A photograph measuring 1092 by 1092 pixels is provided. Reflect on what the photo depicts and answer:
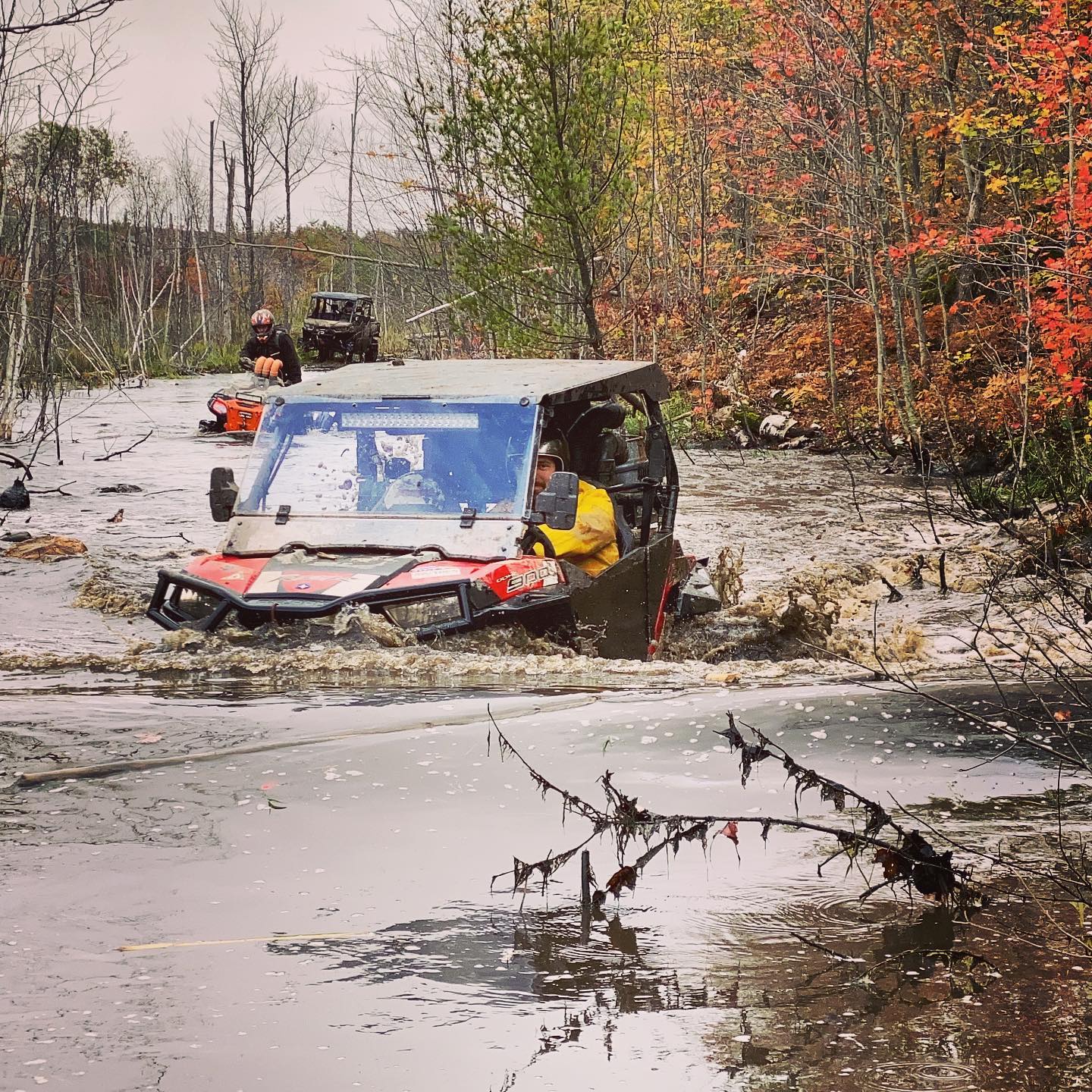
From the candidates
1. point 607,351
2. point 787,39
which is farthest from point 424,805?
point 787,39

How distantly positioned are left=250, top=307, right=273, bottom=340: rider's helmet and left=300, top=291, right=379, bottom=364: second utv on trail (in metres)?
18.8

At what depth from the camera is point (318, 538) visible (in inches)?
331

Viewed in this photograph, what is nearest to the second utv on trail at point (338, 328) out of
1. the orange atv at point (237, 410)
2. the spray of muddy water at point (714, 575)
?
the orange atv at point (237, 410)

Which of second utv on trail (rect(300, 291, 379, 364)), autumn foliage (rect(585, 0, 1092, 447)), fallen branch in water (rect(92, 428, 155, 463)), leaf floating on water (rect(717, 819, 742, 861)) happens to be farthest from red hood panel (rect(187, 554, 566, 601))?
second utv on trail (rect(300, 291, 379, 364))

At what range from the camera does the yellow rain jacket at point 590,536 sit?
8469 mm

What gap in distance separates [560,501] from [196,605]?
82.4 inches

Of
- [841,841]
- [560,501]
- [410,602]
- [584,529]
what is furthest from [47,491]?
[841,841]

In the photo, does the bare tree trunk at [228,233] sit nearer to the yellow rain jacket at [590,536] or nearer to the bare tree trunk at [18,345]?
the bare tree trunk at [18,345]

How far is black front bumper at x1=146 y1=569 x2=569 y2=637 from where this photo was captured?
7516 millimetres

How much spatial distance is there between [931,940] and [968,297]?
22.3 meters

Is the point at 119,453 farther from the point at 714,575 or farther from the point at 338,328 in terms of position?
the point at 338,328

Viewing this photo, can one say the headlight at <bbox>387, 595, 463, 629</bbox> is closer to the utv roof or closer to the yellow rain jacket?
the yellow rain jacket

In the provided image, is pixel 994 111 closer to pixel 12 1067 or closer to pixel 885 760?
pixel 885 760

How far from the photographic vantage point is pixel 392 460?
8.60 meters
